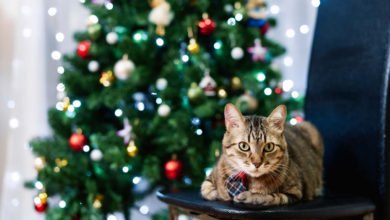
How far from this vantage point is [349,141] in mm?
1127

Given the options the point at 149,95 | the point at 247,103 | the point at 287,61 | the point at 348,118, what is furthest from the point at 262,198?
the point at 287,61

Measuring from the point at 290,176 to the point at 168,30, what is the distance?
0.80 metres

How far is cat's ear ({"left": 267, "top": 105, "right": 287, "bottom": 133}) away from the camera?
926 mm

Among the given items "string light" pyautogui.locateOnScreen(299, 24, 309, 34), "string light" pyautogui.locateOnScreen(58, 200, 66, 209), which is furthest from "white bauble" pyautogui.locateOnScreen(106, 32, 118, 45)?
"string light" pyautogui.locateOnScreen(299, 24, 309, 34)

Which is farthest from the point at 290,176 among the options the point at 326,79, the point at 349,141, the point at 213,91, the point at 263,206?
the point at 213,91

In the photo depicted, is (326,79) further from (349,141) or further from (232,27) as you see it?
(232,27)

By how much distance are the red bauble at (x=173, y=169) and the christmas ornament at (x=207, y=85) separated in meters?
0.24

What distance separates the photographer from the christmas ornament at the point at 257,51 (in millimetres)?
1571

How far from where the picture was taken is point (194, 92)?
59.0 inches

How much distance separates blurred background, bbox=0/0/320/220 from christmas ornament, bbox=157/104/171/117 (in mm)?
536

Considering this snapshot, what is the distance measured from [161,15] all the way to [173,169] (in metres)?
0.49

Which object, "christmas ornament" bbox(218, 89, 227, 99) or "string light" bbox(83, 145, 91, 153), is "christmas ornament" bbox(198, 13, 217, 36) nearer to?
"christmas ornament" bbox(218, 89, 227, 99)

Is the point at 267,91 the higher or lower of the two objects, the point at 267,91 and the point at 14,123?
the higher

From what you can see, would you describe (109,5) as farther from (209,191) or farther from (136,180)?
(209,191)
